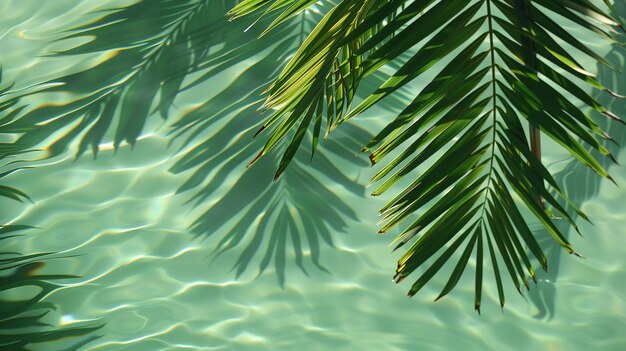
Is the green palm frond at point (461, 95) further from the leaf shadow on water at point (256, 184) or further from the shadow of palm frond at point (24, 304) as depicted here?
the shadow of palm frond at point (24, 304)

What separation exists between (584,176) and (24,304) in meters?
1.75

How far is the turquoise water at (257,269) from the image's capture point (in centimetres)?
196

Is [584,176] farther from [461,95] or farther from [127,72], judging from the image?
[127,72]

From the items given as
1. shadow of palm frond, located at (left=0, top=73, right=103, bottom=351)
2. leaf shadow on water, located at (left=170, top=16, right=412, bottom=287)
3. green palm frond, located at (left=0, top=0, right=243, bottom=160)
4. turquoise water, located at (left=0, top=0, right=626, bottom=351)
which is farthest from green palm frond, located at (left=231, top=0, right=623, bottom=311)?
green palm frond, located at (left=0, top=0, right=243, bottom=160)

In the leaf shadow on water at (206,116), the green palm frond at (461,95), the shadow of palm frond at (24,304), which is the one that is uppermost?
the leaf shadow on water at (206,116)

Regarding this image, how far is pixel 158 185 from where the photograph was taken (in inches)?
90.4

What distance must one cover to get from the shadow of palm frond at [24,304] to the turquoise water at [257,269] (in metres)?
0.03

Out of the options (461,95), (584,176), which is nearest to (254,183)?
(584,176)

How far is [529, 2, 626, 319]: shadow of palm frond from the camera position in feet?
6.68

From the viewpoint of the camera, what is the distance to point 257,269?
2.12 metres

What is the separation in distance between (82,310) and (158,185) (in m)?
0.47

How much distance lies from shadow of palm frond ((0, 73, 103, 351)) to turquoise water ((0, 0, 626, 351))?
0.03 metres

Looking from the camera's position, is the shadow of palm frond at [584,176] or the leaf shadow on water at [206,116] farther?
the leaf shadow on water at [206,116]

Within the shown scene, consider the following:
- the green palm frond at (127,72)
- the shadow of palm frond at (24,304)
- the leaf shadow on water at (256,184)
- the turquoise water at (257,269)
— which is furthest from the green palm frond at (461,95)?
the green palm frond at (127,72)
